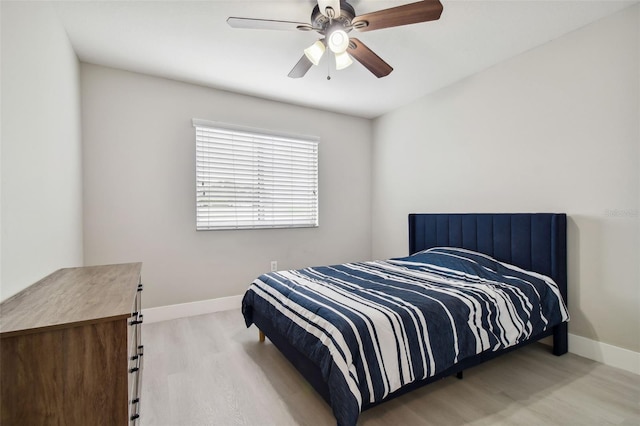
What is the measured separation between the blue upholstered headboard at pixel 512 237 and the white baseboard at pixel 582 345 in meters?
0.40

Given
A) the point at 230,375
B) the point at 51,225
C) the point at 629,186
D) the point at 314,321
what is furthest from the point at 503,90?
the point at 51,225

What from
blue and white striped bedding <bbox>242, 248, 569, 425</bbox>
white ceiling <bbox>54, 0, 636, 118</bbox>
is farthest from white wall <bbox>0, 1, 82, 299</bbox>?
blue and white striped bedding <bbox>242, 248, 569, 425</bbox>

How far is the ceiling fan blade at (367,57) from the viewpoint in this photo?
6.62 ft

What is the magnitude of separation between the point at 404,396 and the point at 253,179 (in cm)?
270

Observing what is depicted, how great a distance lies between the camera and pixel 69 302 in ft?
3.98

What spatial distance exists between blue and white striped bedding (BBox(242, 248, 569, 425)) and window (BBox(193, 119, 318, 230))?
125 centimetres

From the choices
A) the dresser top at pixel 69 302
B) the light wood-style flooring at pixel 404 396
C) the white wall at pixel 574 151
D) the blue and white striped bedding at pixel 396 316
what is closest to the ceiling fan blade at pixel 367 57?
the white wall at pixel 574 151

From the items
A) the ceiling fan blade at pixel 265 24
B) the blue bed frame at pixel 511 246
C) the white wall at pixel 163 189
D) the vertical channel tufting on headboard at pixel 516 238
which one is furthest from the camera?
the white wall at pixel 163 189

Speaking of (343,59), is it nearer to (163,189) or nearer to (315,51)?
(315,51)

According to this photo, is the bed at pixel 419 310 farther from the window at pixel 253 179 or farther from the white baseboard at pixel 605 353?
the window at pixel 253 179

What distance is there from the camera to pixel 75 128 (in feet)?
8.30

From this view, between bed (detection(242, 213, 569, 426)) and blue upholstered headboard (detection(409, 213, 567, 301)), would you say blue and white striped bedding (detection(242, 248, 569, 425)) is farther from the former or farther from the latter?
blue upholstered headboard (detection(409, 213, 567, 301))

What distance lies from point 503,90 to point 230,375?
11.2 ft

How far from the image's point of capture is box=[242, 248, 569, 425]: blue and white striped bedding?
4.76 feet
